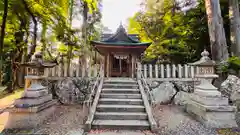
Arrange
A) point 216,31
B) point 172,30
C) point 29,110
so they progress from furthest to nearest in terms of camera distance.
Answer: point 172,30
point 216,31
point 29,110

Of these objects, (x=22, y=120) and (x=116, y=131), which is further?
(x=22, y=120)

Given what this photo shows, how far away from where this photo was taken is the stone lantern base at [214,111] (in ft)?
12.6

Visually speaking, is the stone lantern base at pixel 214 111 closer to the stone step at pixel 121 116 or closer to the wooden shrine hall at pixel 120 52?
the stone step at pixel 121 116

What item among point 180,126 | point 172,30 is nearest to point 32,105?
point 180,126

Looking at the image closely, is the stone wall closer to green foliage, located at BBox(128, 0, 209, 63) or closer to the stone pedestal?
the stone pedestal

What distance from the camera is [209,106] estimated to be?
154 inches

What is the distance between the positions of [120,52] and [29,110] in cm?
543

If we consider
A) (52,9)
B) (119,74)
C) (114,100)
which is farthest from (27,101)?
(52,9)

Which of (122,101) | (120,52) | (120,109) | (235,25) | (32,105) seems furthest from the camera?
(120,52)

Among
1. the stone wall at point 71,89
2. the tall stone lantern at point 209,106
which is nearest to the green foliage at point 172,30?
the tall stone lantern at point 209,106

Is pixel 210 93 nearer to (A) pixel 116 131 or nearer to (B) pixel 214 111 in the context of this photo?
(B) pixel 214 111

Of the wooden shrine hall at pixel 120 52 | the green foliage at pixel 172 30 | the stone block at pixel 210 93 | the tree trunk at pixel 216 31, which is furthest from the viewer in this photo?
the green foliage at pixel 172 30

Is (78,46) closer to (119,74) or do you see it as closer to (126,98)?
(119,74)

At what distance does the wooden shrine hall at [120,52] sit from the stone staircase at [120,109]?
230 cm
